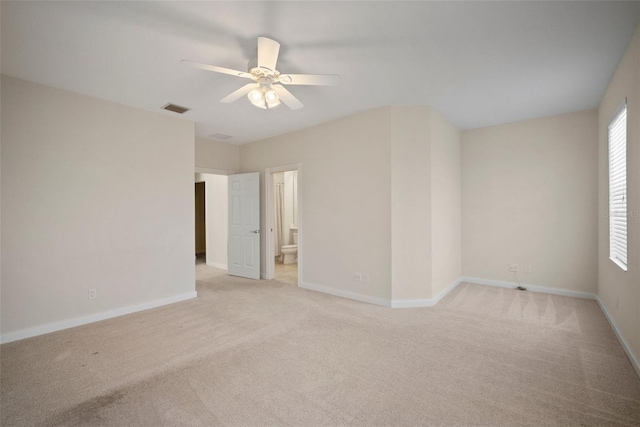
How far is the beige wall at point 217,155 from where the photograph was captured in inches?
213

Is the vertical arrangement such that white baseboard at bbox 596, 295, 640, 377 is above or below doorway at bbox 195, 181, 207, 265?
below

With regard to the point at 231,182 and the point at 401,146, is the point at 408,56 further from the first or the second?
the point at 231,182

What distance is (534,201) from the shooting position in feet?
15.3

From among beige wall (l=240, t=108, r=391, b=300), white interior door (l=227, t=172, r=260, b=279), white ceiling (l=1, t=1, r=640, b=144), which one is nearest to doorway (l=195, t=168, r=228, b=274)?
white interior door (l=227, t=172, r=260, b=279)

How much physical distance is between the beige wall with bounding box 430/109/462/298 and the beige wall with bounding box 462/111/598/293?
277mm

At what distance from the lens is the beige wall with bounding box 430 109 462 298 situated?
13.5 ft

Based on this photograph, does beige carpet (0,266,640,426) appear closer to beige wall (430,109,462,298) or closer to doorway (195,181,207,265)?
beige wall (430,109,462,298)

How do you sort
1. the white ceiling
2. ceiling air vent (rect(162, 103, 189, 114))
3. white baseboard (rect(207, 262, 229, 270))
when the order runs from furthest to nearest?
white baseboard (rect(207, 262, 229, 270)) → ceiling air vent (rect(162, 103, 189, 114)) → the white ceiling

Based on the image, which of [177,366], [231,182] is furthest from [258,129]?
[177,366]

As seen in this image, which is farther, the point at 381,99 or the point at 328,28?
the point at 381,99

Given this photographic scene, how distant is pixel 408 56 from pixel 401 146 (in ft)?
4.66

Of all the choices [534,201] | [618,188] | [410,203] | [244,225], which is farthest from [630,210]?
[244,225]

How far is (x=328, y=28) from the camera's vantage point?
226 centimetres

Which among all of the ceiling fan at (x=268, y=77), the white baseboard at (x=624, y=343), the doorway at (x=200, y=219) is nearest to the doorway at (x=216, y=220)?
the doorway at (x=200, y=219)
